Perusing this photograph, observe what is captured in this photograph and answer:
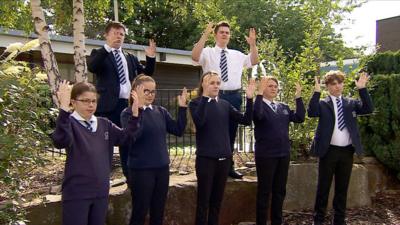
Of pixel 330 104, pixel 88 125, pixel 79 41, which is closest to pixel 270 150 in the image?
pixel 330 104

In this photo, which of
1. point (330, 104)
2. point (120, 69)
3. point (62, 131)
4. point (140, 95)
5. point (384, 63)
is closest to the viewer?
point (62, 131)

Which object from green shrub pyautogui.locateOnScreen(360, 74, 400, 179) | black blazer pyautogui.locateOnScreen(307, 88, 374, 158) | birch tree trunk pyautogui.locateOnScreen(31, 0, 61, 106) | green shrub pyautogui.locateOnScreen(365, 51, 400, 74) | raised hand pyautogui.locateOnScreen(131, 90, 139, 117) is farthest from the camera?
green shrub pyautogui.locateOnScreen(365, 51, 400, 74)

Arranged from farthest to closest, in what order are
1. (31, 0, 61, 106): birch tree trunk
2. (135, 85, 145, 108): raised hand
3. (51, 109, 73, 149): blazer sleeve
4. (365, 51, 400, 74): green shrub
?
(365, 51, 400, 74): green shrub, (31, 0, 61, 106): birch tree trunk, (135, 85, 145, 108): raised hand, (51, 109, 73, 149): blazer sleeve

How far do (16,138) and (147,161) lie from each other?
3.53 ft

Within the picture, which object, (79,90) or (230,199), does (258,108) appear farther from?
(79,90)

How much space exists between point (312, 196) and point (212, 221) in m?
2.20

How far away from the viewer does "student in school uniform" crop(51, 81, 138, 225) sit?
3.24m

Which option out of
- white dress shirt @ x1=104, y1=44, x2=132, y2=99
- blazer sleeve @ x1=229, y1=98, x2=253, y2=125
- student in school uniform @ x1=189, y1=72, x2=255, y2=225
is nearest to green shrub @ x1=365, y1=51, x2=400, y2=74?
blazer sleeve @ x1=229, y1=98, x2=253, y2=125

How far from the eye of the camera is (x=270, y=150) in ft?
15.8

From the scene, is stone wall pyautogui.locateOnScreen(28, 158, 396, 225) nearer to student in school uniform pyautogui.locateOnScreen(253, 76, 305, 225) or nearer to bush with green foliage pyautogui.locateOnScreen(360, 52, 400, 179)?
bush with green foliage pyautogui.locateOnScreen(360, 52, 400, 179)

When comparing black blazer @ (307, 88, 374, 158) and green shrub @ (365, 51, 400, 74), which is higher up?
green shrub @ (365, 51, 400, 74)

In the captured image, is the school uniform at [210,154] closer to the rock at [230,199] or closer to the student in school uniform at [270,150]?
the student in school uniform at [270,150]

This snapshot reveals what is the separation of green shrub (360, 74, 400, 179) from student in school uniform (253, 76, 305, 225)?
276cm

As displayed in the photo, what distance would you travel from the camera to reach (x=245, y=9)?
26.0 m
